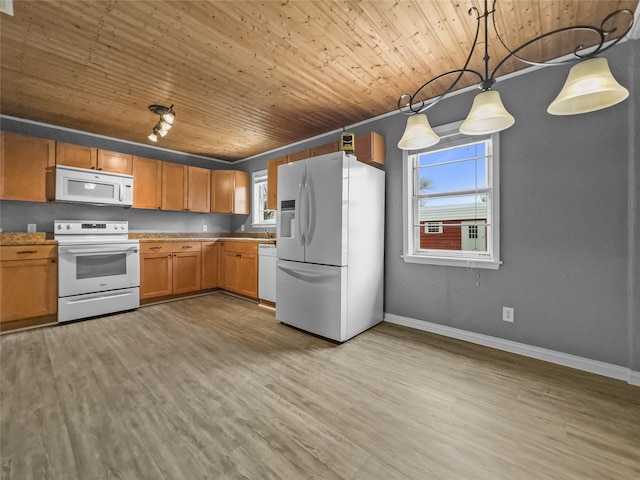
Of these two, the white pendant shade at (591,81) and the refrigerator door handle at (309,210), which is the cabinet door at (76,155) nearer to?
the refrigerator door handle at (309,210)

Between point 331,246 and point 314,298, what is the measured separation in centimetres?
60

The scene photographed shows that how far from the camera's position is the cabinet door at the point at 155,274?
4.07 metres

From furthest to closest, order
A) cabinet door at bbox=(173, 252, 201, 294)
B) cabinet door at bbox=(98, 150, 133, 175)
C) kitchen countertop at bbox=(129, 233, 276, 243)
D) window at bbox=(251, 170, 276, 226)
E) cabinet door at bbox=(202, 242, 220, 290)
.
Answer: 1. window at bbox=(251, 170, 276, 226)
2. cabinet door at bbox=(202, 242, 220, 290)
3. cabinet door at bbox=(173, 252, 201, 294)
4. kitchen countertop at bbox=(129, 233, 276, 243)
5. cabinet door at bbox=(98, 150, 133, 175)

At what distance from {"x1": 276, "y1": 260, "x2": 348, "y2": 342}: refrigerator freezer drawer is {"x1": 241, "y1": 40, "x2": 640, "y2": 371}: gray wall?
1.19 m

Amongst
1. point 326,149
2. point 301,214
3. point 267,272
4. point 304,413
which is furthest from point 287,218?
point 304,413

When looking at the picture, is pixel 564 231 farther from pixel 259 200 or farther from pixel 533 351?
pixel 259 200

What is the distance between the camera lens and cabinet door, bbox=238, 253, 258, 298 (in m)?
4.27

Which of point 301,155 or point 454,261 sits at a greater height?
point 301,155

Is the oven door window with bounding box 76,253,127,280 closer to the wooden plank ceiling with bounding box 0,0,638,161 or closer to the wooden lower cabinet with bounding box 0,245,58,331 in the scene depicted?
the wooden lower cabinet with bounding box 0,245,58,331

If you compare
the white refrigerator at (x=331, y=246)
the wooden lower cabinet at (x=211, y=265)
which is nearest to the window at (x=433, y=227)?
the white refrigerator at (x=331, y=246)

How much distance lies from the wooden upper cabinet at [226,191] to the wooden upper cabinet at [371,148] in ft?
9.27

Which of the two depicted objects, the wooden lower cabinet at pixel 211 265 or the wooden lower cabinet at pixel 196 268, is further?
the wooden lower cabinet at pixel 211 265

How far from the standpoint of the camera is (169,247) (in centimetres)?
436

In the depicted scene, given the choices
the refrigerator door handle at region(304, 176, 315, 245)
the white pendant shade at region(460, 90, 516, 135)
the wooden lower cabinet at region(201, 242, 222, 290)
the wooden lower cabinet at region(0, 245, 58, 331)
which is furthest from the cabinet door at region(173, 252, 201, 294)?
the white pendant shade at region(460, 90, 516, 135)
